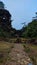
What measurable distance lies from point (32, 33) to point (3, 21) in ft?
47.0

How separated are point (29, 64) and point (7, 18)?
4168cm

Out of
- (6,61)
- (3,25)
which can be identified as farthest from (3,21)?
(6,61)

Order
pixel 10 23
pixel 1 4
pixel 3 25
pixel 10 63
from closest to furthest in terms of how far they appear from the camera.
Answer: pixel 10 63 < pixel 3 25 < pixel 10 23 < pixel 1 4

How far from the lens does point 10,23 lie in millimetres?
54906

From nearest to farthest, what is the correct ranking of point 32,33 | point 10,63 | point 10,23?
1. point 10,63
2. point 32,33
3. point 10,23

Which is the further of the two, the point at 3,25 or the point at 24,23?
the point at 24,23

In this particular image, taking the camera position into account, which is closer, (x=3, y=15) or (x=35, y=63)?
(x=35, y=63)

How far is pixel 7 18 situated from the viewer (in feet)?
181

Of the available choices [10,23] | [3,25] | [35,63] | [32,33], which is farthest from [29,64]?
[10,23]

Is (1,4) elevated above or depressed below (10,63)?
above

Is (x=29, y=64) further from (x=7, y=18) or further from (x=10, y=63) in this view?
(x=7, y=18)

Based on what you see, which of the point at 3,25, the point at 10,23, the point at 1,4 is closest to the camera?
the point at 3,25

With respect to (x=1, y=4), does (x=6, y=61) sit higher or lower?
lower

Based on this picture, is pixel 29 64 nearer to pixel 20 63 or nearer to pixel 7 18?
pixel 20 63
